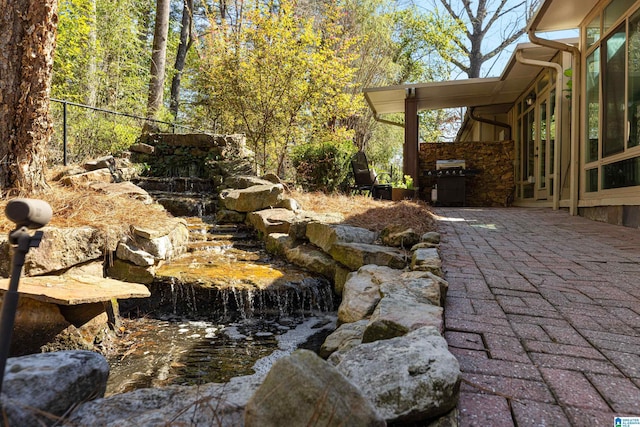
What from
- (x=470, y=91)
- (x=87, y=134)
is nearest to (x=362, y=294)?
(x=87, y=134)

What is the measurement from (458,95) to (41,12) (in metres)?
8.29

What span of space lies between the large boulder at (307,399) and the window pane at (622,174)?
4.93 m

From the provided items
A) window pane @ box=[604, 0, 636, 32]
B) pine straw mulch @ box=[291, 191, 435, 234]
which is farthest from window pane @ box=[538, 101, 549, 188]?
pine straw mulch @ box=[291, 191, 435, 234]

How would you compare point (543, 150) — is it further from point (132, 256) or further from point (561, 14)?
point (132, 256)

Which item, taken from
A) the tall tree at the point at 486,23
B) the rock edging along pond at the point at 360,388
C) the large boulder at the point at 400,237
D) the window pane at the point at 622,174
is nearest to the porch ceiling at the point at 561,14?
the window pane at the point at 622,174

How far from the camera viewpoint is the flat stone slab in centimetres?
230

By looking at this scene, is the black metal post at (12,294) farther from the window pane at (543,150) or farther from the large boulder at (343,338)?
the window pane at (543,150)

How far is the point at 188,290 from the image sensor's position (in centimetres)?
349

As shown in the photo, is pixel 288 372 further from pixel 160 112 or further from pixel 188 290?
Answer: pixel 160 112

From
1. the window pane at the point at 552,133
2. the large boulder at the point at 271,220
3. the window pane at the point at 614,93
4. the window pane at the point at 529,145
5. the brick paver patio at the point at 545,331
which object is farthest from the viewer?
the window pane at the point at 529,145

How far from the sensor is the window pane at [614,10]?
4664 millimetres

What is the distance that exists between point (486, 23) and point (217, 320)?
59.7 feet

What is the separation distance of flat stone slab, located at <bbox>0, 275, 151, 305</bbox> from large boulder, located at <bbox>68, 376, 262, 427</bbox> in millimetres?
1413

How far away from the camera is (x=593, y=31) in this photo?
18.3 feet
